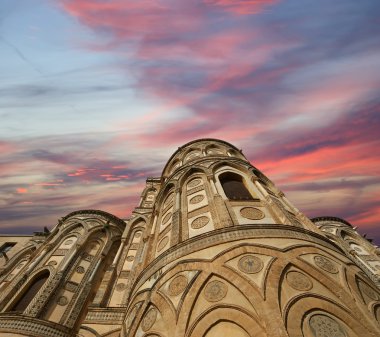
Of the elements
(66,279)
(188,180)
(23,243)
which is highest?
(23,243)

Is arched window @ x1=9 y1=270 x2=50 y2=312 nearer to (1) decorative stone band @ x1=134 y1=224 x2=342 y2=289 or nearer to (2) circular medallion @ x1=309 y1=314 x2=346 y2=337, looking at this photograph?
(1) decorative stone band @ x1=134 y1=224 x2=342 y2=289

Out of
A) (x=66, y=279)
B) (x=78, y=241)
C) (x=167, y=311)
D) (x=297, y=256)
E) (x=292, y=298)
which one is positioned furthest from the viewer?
(x=78, y=241)

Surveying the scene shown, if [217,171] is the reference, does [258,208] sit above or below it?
below

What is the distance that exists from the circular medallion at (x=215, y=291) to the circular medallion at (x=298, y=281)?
1.87 m

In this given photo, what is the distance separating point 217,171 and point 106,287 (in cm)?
970

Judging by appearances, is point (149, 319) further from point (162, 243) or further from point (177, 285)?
point (162, 243)

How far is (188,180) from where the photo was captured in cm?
1357

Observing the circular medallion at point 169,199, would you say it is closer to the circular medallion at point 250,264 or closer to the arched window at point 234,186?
the arched window at point 234,186

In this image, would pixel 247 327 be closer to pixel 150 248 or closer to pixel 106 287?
pixel 150 248

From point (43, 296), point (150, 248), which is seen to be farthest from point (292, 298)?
point (43, 296)

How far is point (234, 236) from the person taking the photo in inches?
308

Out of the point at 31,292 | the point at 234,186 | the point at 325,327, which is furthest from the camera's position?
the point at 31,292

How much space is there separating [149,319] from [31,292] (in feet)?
39.2

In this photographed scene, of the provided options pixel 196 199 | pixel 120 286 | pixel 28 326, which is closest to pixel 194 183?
pixel 196 199
